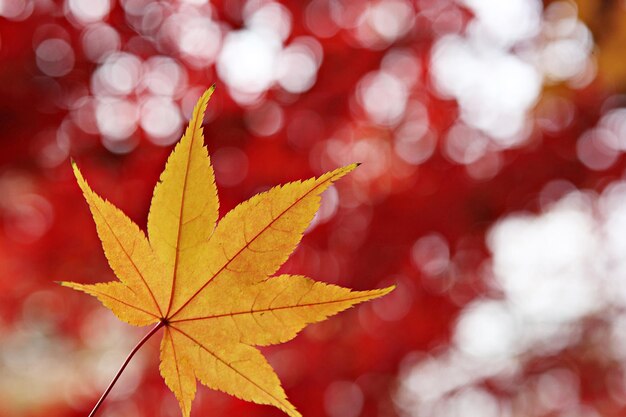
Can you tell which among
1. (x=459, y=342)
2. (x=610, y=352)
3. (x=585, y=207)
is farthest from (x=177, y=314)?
(x=610, y=352)

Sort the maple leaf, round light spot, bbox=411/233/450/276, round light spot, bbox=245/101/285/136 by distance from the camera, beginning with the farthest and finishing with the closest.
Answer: round light spot, bbox=411/233/450/276 < round light spot, bbox=245/101/285/136 < the maple leaf

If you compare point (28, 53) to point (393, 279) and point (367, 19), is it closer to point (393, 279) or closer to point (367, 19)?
point (367, 19)

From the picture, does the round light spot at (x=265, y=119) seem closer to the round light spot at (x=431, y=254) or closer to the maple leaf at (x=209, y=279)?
the round light spot at (x=431, y=254)

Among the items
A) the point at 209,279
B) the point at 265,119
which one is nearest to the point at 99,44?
the point at 265,119

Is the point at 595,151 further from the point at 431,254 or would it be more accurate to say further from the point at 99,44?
the point at 99,44

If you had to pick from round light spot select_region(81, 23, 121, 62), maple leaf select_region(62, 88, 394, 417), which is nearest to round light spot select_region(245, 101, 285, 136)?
round light spot select_region(81, 23, 121, 62)

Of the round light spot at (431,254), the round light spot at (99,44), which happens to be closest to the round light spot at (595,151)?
the round light spot at (431,254)

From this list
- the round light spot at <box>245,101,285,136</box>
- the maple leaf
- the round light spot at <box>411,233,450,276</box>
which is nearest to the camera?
the maple leaf

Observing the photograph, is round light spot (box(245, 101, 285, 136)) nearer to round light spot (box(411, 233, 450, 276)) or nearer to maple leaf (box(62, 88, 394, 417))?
round light spot (box(411, 233, 450, 276))

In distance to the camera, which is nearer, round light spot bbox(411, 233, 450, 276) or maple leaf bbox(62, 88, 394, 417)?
maple leaf bbox(62, 88, 394, 417)
